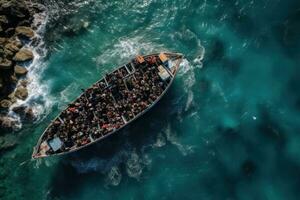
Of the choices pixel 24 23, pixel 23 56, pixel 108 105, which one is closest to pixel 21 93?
pixel 23 56

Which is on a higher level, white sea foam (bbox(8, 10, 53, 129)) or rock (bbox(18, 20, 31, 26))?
rock (bbox(18, 20, 31, 26))

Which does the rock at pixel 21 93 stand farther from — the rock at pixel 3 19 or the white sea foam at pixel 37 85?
the rock at pixel 3 19

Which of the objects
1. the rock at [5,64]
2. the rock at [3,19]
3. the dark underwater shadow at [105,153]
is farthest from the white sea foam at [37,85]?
the dark underwater shadow at [105,153]

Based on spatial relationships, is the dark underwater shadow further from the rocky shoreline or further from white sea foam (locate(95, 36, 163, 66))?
the rocky shoreline

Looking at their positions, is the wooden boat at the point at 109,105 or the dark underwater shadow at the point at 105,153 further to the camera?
the dark underwater shadow at the point at 105,153

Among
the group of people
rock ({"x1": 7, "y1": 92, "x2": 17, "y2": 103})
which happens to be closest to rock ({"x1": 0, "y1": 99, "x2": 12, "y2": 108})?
rock ({"x1": 7, "y1": 92, "x2": 17, "y2": 103})

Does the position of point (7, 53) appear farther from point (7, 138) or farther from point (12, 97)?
point (7, 138)
